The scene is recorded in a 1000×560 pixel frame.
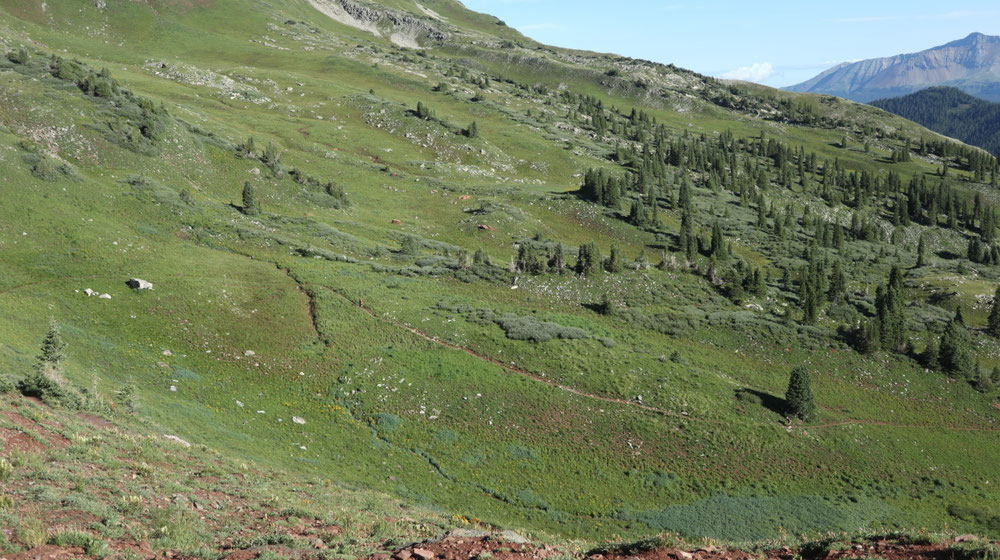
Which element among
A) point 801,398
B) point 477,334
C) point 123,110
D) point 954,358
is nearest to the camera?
point 801,398

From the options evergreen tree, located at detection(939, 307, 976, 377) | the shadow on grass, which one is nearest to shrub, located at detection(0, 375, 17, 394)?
the shadow on grass

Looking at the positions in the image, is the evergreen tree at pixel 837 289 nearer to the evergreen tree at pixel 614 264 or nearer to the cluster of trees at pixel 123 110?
the evergreen tree at pixel 614 264

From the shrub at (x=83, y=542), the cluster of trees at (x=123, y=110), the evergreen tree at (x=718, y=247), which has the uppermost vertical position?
the cluster of trees at (x=123, y=110)

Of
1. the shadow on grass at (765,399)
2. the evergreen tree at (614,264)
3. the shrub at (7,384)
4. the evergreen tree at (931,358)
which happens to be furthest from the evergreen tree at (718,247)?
the shrub at (7,384)

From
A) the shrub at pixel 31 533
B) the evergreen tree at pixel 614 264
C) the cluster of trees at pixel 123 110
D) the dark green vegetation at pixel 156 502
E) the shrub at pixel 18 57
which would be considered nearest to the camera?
the shrub at pixel 31 533

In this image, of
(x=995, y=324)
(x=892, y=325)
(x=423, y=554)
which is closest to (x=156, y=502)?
(x=423, y=554)

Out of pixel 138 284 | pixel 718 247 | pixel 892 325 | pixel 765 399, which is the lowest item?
pixel 765 399

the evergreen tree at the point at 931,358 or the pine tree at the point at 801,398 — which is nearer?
the pine tree at the point at 801,398

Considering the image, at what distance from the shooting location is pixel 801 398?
141 ft

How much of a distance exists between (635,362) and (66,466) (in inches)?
1599

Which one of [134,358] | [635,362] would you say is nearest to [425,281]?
[635,362]

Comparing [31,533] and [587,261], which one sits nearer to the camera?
[31,533]

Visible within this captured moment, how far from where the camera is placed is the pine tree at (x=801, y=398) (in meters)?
43.1

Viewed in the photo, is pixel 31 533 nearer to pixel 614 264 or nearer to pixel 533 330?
pixel 533 330
